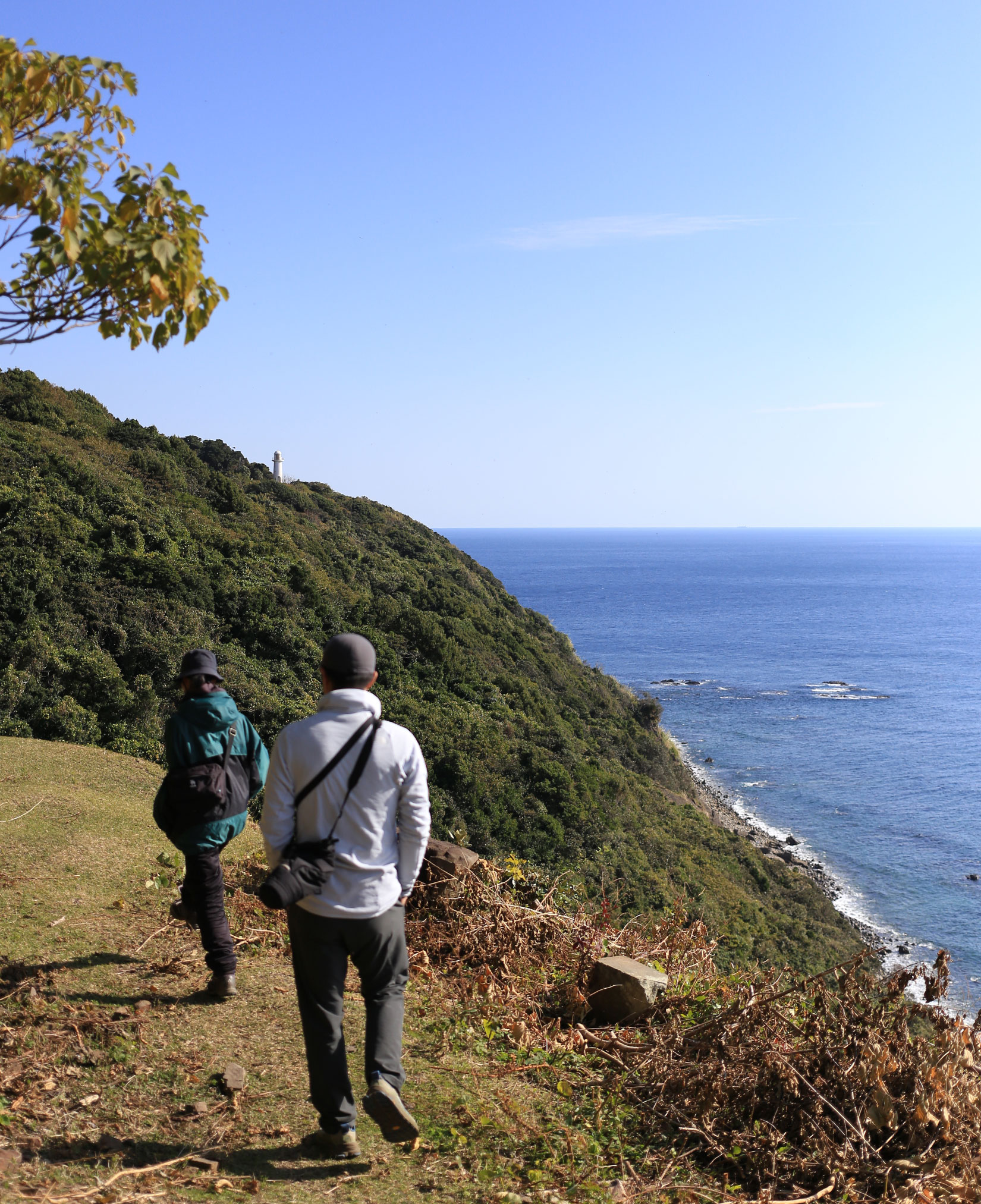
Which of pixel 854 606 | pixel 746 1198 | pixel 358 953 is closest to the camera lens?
pixel 358 953

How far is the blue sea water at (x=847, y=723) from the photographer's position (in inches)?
1356

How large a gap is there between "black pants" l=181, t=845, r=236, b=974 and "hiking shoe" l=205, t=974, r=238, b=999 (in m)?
0.03

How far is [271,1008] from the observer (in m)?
4.87

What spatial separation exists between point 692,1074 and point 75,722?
490 inches

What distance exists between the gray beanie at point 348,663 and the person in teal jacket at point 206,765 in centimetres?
114

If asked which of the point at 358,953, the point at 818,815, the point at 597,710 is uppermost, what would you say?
the point at 358,953

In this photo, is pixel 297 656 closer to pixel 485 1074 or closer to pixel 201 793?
pixel 201 793

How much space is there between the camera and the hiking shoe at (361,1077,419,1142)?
3328 mm

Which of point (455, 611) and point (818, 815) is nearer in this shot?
point (455, 611)

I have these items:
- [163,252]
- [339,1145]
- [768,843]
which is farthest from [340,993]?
[768,843]

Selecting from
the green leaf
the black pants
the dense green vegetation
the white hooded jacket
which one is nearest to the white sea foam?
the dense green vegetation

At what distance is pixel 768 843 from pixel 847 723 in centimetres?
2408

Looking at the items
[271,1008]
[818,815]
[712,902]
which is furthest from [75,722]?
[818,815]

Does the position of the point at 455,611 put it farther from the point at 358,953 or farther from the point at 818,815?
the point at 358,953
